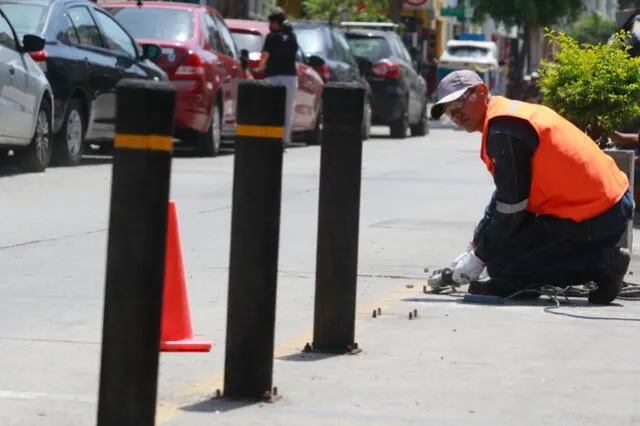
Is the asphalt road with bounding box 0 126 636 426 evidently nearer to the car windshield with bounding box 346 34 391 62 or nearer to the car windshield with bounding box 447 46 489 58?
the car windshield with bounding box 346 34 391 62

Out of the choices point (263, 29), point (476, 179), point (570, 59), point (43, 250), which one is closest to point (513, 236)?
point (43, 250)

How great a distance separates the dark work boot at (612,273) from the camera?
8477 mm

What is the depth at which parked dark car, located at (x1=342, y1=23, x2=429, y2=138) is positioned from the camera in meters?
29.7

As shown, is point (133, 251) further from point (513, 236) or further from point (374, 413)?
point (513, 236)

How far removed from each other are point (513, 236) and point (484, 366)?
1992 mm

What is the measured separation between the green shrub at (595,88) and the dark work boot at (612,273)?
382 cm

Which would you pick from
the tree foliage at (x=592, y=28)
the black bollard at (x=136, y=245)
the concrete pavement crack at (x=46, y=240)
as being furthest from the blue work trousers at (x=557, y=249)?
the tree foliage at (x=592, y=28)

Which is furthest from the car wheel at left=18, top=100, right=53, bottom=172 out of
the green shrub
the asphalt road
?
the green shrub

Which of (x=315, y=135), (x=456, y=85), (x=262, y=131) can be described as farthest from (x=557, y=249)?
(x=315, y=135)

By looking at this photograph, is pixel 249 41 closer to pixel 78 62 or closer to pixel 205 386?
pixel 78 62

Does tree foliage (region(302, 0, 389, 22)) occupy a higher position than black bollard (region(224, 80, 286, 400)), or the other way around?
black bollard (region(224, 80, 286, 400))

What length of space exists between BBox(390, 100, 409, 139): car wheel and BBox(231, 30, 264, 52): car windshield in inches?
197

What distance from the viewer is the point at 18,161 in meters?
16.9

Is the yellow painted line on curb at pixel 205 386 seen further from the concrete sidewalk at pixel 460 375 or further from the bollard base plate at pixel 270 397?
the bollard base plate at pixel 270 397
